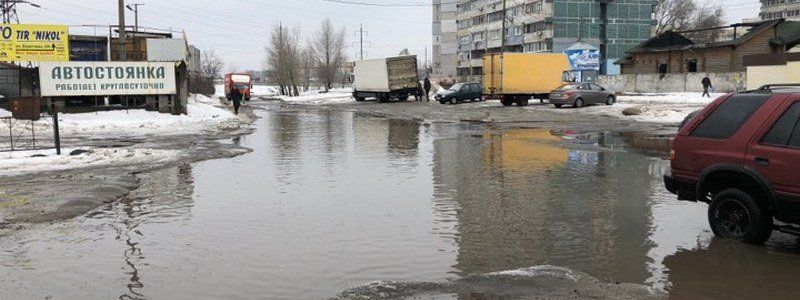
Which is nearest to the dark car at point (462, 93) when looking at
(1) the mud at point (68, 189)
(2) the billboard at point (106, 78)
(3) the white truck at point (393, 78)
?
(3) the white truck at point (393, 78)

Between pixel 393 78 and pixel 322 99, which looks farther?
pixel 322 99

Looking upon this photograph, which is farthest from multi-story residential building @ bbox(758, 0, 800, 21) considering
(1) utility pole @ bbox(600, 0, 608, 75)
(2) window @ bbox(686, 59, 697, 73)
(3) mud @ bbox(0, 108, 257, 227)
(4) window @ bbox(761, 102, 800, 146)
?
(4) window @ bbox(761, 102, 800, 146)

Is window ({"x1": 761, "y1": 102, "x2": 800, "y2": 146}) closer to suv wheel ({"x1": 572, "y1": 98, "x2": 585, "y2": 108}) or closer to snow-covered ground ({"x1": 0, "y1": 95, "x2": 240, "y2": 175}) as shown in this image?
snow-covered ground ({"x1": 0, "y1": 95, "x2": 240, "y2": 175})

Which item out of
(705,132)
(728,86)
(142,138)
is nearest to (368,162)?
(705,132)

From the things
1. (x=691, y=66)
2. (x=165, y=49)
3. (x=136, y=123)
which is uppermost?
(x=165, y=49)

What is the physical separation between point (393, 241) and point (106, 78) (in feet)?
79.8

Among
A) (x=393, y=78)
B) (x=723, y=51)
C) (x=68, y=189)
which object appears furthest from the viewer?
(x=723, y=51)

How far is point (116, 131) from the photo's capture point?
24141 mm

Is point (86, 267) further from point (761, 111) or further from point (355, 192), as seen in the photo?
point (761, 111)

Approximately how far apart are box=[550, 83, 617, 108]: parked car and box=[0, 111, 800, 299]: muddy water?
24.1m

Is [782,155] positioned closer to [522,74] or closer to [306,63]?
[522,74]

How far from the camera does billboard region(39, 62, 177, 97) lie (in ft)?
89.6

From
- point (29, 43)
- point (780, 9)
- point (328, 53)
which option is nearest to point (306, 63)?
point (328, 53)

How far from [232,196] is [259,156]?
5.60 metres
